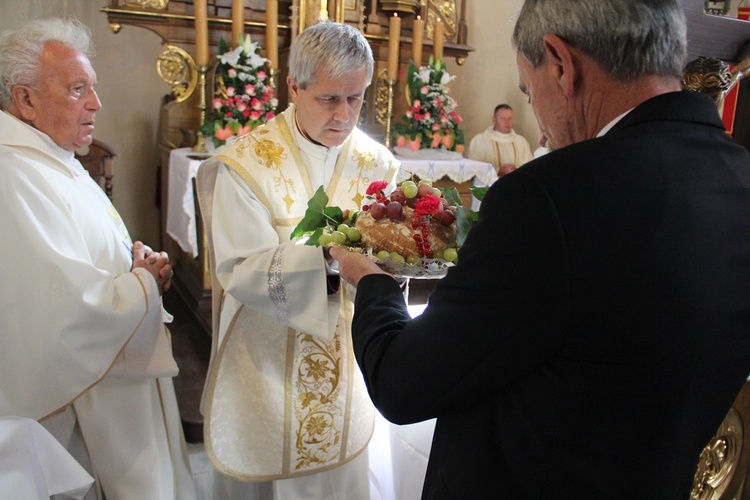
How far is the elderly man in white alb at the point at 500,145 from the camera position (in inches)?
299

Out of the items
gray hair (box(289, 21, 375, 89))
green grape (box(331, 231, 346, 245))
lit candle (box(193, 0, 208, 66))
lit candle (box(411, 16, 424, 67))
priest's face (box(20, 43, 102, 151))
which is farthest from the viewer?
lit candle (box(411, 16, 424, 67))

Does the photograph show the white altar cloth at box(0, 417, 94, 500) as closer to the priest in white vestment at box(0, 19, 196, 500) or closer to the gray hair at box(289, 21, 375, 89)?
the priest in white vestment at box(0, 19, 196, 500)

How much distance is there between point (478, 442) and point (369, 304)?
34cm

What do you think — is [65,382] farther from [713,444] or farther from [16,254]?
[713,444]

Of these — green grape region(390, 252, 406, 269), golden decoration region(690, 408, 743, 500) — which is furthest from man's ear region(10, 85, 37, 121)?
golden decoration region(690, 408, 743, 500)

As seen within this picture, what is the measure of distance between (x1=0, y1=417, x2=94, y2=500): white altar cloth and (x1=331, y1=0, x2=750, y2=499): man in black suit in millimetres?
766

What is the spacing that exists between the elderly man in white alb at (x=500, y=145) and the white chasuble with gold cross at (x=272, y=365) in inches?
214

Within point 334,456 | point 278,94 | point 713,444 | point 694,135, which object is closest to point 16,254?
point 334,456

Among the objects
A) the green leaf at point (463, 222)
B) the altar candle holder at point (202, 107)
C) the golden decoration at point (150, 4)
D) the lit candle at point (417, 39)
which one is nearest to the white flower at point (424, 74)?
the lit candle at point (417, 39)

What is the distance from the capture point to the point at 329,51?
7.09ft

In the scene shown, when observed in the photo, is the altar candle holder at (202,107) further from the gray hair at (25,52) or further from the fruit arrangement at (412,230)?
the fruit arrangement at (412,230)

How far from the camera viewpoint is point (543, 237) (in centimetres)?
97

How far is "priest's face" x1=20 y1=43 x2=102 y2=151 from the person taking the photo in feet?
6.74

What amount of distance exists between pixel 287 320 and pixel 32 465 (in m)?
0.90
